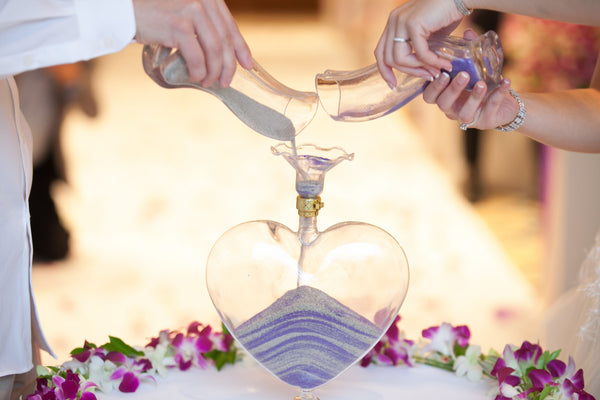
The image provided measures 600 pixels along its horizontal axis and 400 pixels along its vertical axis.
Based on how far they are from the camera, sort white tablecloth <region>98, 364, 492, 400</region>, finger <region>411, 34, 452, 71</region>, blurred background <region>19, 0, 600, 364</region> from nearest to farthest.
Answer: finger <region>411, 34, 452, 71</region>, white tablecloth <region>98, 364, 492, 400</region>, blurred background <region>19, 0, 600, 364</region>

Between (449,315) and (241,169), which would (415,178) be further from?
(449,315)

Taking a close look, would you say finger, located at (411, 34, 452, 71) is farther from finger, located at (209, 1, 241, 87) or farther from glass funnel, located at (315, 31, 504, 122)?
finger, located at (209, 1, 241, 87)

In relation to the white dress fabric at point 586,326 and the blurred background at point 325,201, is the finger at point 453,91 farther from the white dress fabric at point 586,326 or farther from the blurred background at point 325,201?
the blurred background at point 325,201

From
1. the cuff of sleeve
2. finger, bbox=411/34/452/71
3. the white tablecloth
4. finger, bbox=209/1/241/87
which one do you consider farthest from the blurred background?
the cuff of sleeve

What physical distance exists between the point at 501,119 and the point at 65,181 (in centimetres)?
269

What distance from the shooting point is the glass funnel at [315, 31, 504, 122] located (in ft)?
3.10

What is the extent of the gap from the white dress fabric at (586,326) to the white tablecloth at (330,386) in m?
0.20

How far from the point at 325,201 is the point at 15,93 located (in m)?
2.81

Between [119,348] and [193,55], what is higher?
[193,55]

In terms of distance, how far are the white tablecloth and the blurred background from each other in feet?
1.59

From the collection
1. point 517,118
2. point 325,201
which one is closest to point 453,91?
point 517,118

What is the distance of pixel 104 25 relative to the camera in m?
0.85

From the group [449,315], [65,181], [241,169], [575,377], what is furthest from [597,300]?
[241,169]

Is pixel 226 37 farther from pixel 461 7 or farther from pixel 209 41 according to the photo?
pixel 461 7
